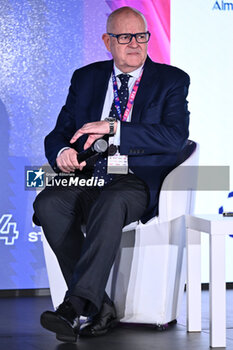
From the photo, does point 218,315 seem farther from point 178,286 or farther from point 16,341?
point 16,341

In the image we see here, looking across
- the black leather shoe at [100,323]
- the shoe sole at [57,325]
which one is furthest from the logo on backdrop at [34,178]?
the shoe sole at [57,325]

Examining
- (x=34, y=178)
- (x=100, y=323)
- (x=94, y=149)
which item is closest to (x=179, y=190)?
(x=94, y=149)

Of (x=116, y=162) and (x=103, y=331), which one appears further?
(x=116, y=162)

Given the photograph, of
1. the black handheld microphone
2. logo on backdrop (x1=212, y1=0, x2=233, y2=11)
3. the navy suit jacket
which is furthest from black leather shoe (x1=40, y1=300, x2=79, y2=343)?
logo on backdrop (x1=212, y1=0, x2=233, y2=11)

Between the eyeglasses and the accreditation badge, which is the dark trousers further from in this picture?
the eyeglasses

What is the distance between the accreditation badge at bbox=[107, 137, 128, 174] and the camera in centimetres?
320

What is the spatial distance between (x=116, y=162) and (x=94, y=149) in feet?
0.38

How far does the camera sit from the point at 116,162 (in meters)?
3.22

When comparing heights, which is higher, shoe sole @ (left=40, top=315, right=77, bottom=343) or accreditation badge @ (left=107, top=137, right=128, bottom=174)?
accreditation badge @ (left=107, top=137, right=128, bottom=174)

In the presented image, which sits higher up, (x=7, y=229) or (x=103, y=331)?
(x=7, y=229)

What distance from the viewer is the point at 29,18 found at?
14.0 feet

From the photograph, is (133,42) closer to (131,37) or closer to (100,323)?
(131,37)

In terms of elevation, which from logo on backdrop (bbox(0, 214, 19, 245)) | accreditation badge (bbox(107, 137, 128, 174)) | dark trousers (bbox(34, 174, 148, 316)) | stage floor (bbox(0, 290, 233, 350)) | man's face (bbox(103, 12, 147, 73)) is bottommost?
stage floor (bbox(0, 290, 233, 350))

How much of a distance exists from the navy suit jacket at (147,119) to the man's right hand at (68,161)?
0.11 meters
